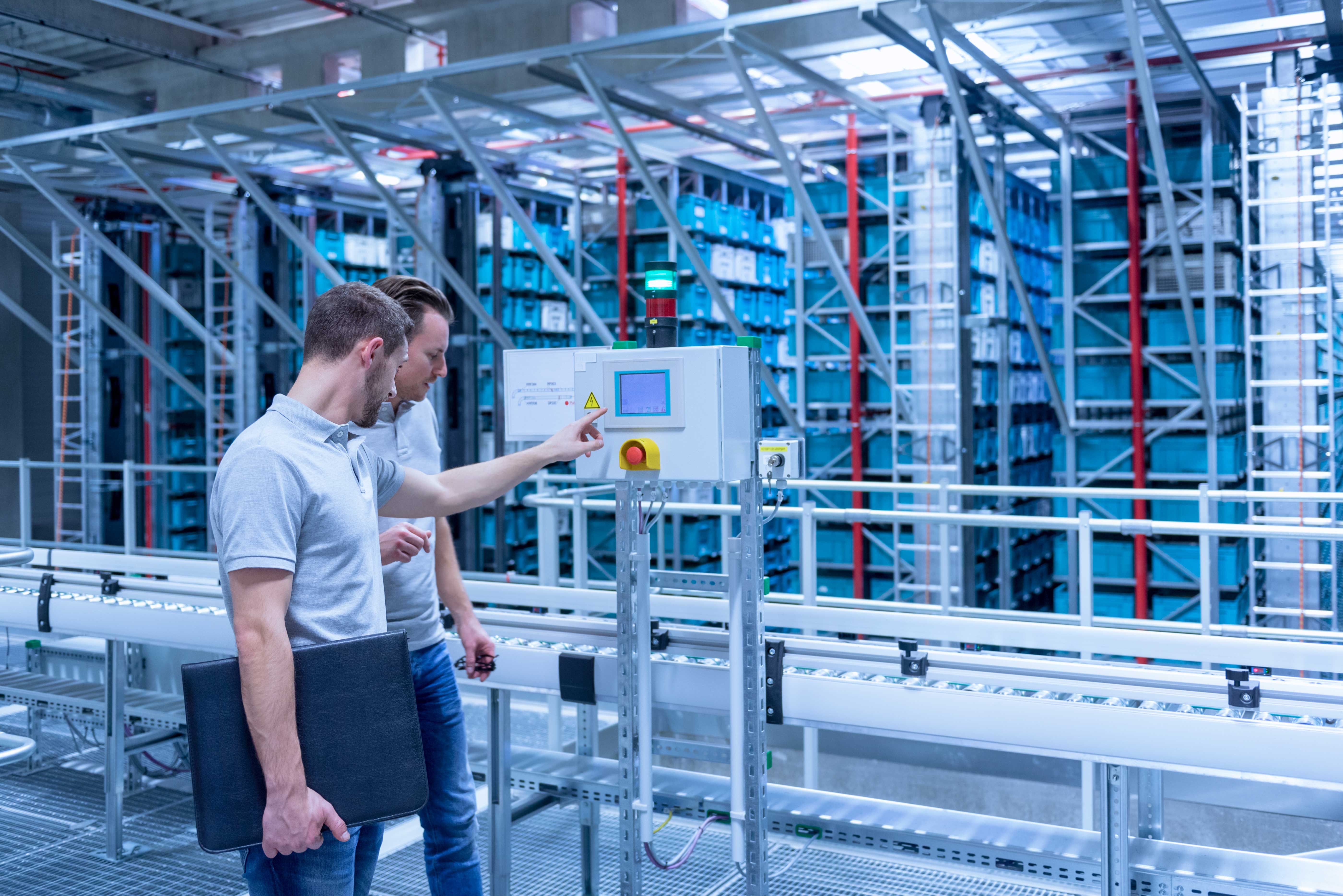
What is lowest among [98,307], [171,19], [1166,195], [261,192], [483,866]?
[483,866]

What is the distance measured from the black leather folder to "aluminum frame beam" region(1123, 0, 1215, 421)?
515cm

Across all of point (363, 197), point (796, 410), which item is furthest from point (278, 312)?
point (796, 410)

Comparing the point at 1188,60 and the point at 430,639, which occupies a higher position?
the point at 1188,60

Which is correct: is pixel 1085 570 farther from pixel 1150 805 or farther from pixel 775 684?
pixel 775 684

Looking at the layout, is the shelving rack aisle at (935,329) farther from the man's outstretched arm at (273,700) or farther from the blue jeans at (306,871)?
the man's outstretched arm at (273,700)

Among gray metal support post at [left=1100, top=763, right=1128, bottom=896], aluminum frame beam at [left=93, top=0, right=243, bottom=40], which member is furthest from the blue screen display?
aluminum frame beam at [left=93, top=0, right=243, bottom=40]

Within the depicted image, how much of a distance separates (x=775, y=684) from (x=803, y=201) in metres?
5.51

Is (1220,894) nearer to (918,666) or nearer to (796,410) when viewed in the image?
(918,666)

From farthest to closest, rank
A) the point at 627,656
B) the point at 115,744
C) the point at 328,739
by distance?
the point at 115,744
the point at 627,656
the point at 328,739

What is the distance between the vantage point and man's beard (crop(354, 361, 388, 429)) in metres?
2.42

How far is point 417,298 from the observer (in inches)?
122

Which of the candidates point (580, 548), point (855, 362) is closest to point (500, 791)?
point (580, 548)

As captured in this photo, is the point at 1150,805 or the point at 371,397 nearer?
the point at 371,397

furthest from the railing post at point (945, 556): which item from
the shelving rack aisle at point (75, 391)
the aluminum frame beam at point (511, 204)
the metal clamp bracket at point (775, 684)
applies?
the shelving rack aisle at point (75, 391)
